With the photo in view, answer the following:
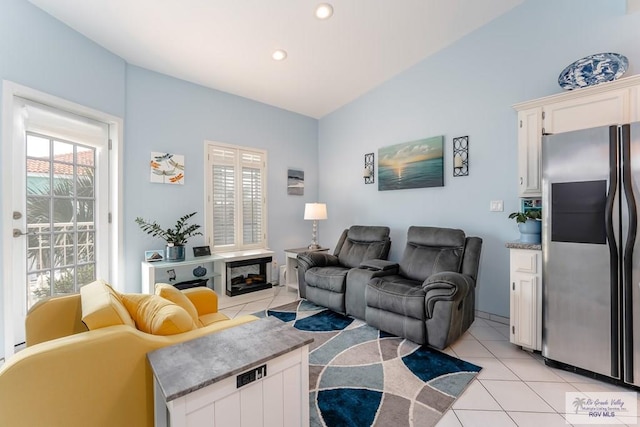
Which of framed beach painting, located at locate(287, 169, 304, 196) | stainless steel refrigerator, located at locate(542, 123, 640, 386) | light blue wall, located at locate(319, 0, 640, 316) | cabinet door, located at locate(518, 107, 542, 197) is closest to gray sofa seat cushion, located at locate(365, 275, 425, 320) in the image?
stainless steel refrigerator, located at locate(542, 123, 640, 386)

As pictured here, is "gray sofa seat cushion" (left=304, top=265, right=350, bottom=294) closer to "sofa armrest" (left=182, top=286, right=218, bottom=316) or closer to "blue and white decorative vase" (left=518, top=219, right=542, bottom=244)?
"sofa armrest" (left=182, top=286, right=218, bottom=316)

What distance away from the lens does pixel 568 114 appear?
91.2 inches

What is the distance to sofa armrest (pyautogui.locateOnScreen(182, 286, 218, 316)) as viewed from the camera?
2.25 m

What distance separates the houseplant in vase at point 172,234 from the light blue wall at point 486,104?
256 cm

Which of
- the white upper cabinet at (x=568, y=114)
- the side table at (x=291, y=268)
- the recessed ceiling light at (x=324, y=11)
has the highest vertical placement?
the recessed ceiling light at (x=324, y=11)

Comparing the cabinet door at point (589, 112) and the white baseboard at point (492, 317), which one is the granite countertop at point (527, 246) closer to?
the cabinet door at point (589, 112)

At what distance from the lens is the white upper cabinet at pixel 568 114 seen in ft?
6.78

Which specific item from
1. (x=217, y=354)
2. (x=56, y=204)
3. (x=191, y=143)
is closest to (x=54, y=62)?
(x=56, y=204)

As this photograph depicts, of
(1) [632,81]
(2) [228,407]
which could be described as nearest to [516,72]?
(1) [632,81]

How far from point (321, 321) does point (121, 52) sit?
359 centimetres

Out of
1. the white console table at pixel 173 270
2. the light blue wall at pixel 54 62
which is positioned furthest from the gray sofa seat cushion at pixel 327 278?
the light blue wall at pixel 54 62

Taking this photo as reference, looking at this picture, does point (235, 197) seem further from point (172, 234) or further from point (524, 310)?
point (524, 310)

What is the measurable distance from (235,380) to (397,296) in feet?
5.95

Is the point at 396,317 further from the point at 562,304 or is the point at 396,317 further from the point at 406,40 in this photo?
the point at 406,40
